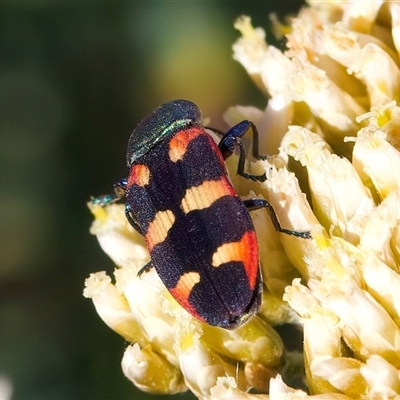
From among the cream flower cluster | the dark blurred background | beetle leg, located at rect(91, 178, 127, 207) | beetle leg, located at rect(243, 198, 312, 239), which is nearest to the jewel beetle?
beetle leg, located at rect(243, 198, 312, 239)

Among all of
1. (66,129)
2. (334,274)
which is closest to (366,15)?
(334,274)

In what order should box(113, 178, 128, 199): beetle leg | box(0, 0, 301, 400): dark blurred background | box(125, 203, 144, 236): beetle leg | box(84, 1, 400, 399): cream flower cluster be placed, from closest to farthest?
box(84, 1, 400, 399): cream flower cluster → box(125, 203, 144, 236): beetle leg → box(113, 178, 128, 199): beetle leg → box(0, 0, 301, 400): dark blurred background

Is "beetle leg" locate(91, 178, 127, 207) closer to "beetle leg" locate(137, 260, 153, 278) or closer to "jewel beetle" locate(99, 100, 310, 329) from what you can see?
"jewel beetle" locate(99, 100, 310, 329)

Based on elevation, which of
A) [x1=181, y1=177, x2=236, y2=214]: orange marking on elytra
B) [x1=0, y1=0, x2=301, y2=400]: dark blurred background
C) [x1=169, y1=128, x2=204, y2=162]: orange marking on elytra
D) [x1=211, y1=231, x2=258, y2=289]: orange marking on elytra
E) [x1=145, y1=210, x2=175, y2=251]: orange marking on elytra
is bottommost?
[x1=0, y1=0, x2=301, y2=400]: dark blurred background

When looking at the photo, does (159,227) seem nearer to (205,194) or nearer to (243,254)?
(205,194)

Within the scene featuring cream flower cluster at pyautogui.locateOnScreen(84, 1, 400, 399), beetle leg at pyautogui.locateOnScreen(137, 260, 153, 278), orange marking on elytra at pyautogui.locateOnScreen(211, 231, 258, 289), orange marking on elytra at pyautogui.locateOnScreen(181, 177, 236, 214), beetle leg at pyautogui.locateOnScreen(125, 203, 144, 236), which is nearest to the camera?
cream flower cluster at pyautogui.locateOnScreen(84, 1, 400, 399)

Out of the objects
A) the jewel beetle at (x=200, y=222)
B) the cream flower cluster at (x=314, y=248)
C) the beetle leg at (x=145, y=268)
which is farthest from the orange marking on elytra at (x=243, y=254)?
the beetle leg at (x=145, y=268)

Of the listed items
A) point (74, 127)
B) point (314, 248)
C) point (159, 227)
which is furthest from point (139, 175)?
point (74, 127)
